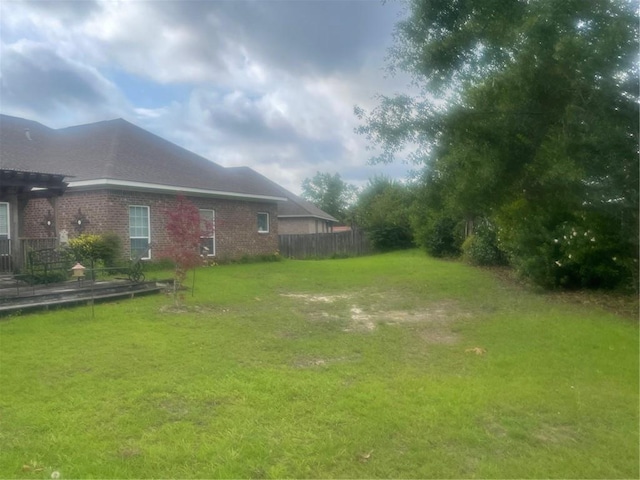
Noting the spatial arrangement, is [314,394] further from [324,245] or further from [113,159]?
[324,245]

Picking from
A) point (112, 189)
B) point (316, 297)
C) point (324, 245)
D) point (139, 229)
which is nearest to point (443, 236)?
point (324, 245)

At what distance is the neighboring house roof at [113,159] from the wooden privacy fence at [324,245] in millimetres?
7043

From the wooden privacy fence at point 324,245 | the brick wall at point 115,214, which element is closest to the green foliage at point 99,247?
the brick wall at point 115,214

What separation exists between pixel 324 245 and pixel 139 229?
14.4 m

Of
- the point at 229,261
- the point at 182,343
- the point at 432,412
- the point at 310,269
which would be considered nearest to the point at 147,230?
the point at 229,261

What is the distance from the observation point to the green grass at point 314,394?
3947 mm

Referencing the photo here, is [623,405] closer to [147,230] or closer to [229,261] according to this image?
[147,230]

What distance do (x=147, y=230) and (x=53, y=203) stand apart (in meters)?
4.31

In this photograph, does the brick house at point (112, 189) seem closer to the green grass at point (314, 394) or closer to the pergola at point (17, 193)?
the pergola at point (17, 193)

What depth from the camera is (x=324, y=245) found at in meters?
30.4

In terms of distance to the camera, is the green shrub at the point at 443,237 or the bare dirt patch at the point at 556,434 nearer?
the bare dirt patch at the point at 556,434

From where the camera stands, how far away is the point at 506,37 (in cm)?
932

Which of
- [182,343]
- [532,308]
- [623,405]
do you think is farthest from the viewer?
[532,308]

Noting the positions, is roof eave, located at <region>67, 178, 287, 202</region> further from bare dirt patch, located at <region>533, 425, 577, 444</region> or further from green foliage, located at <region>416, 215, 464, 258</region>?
bare dirt patch, located at <region>533, 425, 577, 444</region>
